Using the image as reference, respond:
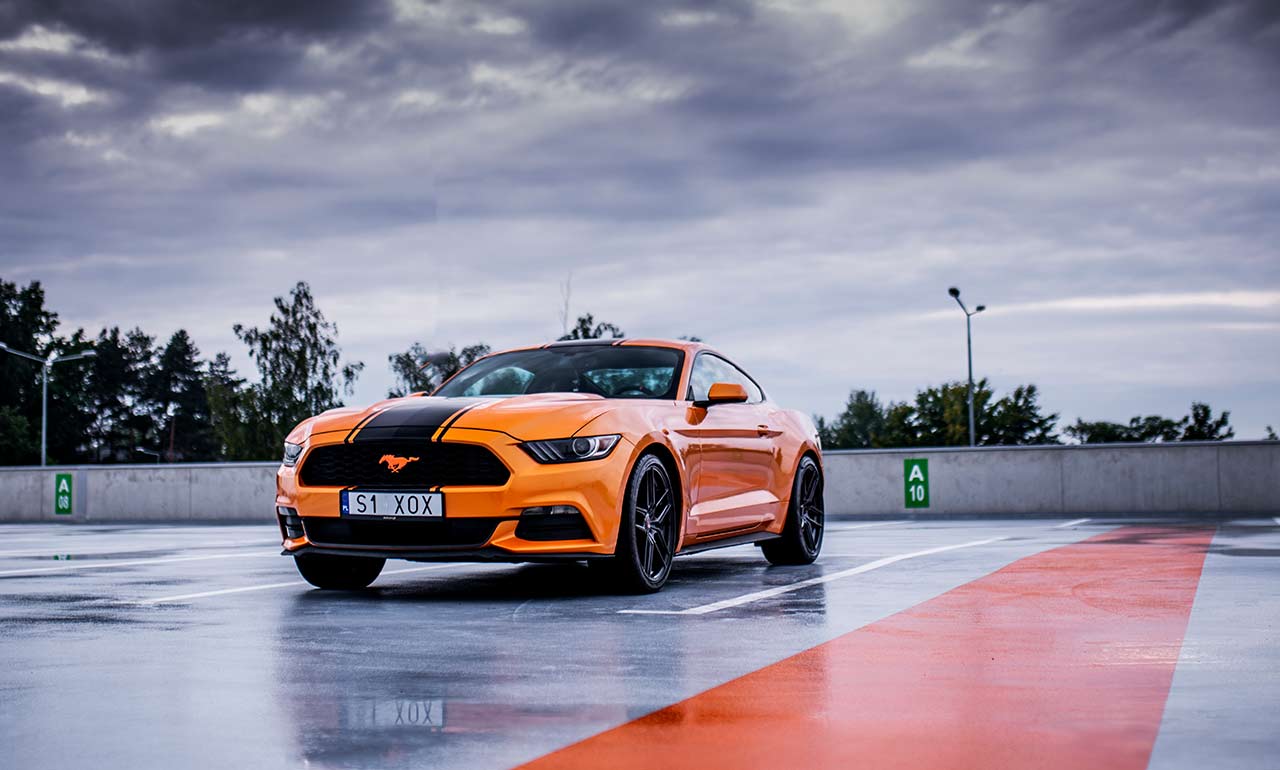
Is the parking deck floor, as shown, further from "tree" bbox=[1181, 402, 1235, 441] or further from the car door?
"tree" bbox=[1181, 402, 1235, 441]

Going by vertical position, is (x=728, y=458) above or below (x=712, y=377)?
below

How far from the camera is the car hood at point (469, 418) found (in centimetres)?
766

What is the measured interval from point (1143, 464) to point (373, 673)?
19133mm

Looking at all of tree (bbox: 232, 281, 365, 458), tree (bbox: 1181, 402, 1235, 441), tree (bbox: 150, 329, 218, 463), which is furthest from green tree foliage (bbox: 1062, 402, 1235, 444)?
tree (bbox: 150, 329, 218, 463)

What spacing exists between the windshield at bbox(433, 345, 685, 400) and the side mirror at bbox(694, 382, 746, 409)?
0.24 metres

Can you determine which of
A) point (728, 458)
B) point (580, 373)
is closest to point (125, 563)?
point (580, 373)

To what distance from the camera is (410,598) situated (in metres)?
8.03

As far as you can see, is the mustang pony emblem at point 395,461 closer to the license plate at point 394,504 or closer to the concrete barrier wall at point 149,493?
the license plate at point 394,504

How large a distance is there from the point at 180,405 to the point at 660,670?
5049 inches

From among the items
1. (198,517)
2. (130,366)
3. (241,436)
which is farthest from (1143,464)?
(130,366)

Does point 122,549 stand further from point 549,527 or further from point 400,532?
point 549,527

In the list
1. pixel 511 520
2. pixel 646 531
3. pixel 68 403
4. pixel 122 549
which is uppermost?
pixel 68 403

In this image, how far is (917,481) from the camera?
23531 millimetres

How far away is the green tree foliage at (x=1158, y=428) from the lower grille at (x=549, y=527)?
3451 inches
